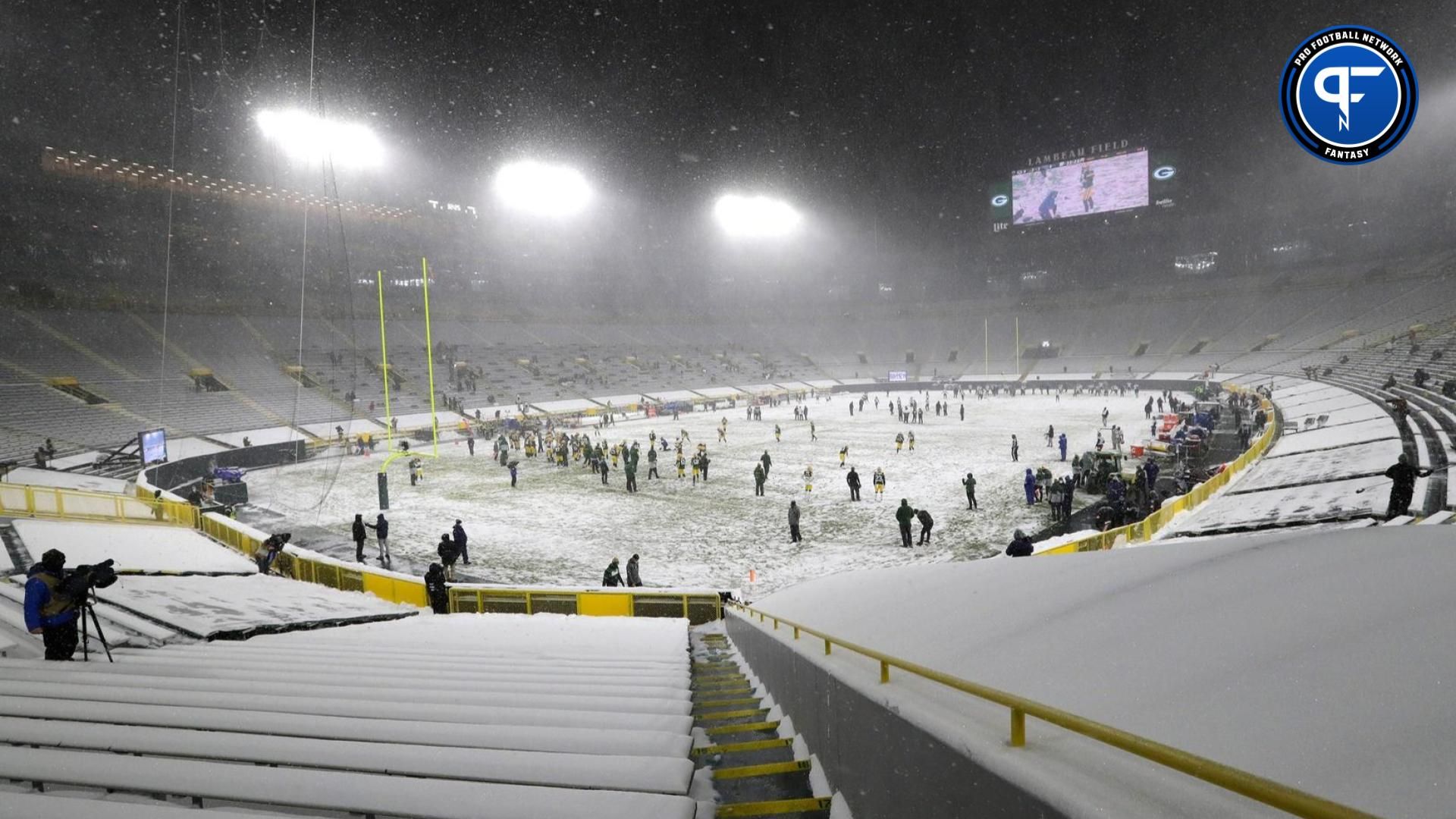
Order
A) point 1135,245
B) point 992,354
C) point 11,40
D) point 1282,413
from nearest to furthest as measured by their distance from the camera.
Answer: point 1282,413, point 11,40, point 992,354, point 1135,245

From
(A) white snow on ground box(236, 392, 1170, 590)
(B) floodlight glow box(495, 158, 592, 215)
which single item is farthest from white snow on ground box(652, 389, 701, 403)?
(B) floodlight glow box(495, 158, 592, 215)

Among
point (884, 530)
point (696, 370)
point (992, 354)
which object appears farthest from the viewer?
point (992, 354)

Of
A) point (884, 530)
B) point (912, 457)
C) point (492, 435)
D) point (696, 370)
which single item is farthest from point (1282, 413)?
point (696, 370)

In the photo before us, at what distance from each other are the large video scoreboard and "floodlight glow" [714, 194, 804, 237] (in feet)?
84.1

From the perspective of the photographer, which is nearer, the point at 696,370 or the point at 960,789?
the point at 960,789

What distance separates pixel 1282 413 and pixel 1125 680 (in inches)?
1100

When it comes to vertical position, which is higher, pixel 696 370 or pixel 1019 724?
pixel 696 370

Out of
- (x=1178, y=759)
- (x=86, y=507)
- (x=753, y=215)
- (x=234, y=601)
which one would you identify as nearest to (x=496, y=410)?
(x=86, y=507)

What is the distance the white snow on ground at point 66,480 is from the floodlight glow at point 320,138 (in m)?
27.3

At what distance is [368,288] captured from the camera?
179 feet

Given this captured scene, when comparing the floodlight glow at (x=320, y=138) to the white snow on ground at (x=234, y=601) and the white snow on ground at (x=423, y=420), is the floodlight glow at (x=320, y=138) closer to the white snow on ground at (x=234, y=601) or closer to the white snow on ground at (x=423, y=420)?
the white snow on ground at (x=423, y=420)

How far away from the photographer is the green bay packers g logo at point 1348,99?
9539mm

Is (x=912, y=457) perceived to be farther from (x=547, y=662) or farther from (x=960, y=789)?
(x=960, y=789)

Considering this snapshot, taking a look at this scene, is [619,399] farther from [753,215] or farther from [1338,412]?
[753,215]
